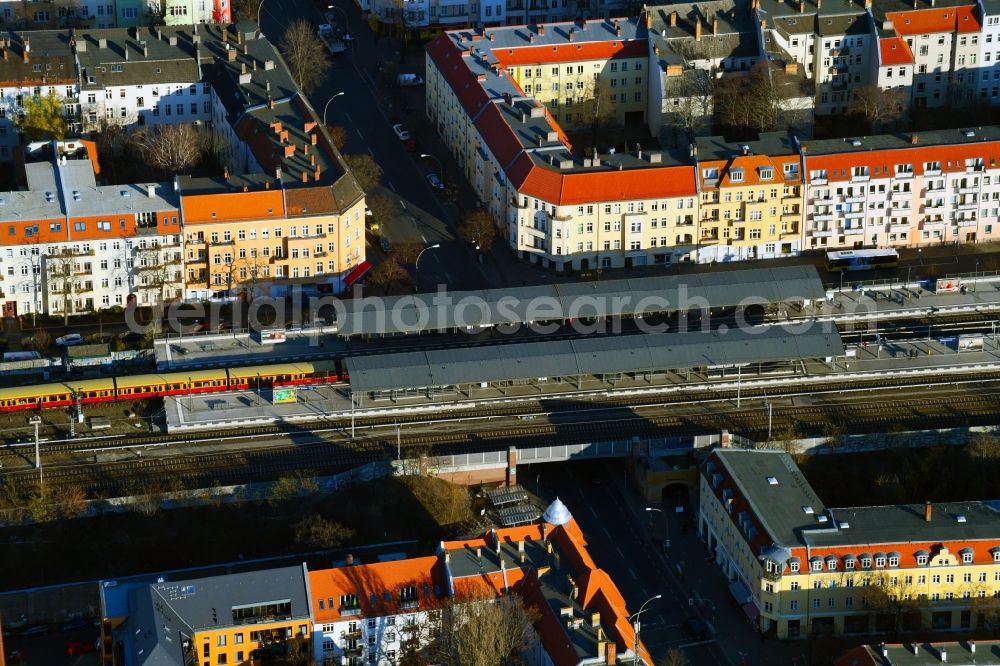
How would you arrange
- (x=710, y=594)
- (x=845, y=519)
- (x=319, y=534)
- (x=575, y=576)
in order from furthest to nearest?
(x=319, y=534), (x=710, y=594), (x=845, y=519), (x=575, y=576)

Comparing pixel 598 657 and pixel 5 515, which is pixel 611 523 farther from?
pixel 5 515

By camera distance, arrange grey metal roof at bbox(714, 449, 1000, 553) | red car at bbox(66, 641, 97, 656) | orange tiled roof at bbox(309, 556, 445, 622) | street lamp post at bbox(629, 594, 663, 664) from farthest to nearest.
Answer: grey metal roof at bbox(714, 449, 1000, 553) → red car at bbox(66, 641, 97, 656) → orange tiled roof at bbox(309, 556, 445, 622) → street lamp post at bbox(629, 594, 663, 664)

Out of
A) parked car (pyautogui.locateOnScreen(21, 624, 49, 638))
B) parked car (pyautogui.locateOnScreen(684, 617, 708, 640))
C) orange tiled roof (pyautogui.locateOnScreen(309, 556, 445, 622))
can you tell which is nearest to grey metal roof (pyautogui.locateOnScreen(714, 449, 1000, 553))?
parked car (pyautogui.locateOnScreen(684, 617, 708, 640))

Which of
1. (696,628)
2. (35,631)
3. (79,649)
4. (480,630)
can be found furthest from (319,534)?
(696,628)

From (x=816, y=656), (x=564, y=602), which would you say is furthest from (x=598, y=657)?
(x=816, y=656)

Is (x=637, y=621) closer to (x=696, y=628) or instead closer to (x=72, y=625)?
(x=696, y=628)

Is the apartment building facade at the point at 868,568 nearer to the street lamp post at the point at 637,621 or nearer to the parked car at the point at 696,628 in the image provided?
the parked car at the point at 696,628

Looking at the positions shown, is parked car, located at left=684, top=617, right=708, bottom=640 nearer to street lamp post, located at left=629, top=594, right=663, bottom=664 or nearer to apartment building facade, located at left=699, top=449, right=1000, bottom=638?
street lamp post, located at left=629, top=594, right=663, bottom=664
